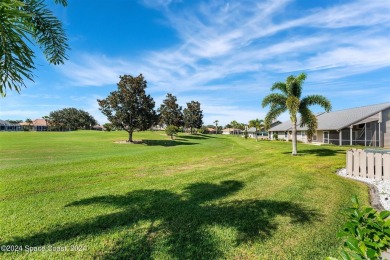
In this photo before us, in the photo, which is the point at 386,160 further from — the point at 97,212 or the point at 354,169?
the point at 97,212

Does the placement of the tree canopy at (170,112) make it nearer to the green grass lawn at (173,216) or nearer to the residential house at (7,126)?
the green grass lawn at (173,216)

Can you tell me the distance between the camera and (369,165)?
398 inches

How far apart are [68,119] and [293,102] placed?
110 meters

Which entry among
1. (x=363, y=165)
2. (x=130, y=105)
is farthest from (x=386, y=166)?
(x=130, y=105)

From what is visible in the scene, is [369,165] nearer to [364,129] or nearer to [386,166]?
[386,166]

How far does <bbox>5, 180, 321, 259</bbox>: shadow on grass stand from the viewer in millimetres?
4035

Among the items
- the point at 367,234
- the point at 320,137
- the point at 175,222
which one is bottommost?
the point at 175,222

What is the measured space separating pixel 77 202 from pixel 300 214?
6.38 meters

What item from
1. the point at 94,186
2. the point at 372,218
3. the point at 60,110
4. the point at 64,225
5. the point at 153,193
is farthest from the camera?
the point at 60,110

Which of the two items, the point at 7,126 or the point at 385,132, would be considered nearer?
the point at 385,132

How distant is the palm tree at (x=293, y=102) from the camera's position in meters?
20.4

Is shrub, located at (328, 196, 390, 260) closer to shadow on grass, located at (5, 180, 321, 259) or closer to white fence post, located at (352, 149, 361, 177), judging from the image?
shadow on grass, located at (5, 180, 321, 259)

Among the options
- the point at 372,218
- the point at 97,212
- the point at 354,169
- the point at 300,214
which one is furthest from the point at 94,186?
the point at 354,169

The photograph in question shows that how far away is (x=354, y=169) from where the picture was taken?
1073 centimetres
